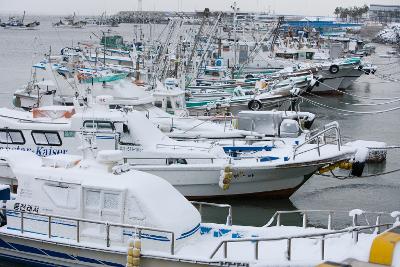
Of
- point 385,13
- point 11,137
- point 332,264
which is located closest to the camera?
point 332,264

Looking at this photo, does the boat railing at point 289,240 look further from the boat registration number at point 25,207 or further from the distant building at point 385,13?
the distant building at point 385,13

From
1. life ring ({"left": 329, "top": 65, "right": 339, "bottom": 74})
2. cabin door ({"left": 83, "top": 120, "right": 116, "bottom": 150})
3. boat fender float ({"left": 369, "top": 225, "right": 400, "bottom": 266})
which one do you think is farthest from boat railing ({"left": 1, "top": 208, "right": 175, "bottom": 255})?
life ring ({"left": 329, "top": 65, "right": 339, "bottom": 74})

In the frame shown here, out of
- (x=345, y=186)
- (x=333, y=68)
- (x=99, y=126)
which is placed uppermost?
(x=99, y=126)

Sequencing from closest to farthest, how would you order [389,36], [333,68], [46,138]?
1. [46,138]
2. [333,68]
3. [389,36]

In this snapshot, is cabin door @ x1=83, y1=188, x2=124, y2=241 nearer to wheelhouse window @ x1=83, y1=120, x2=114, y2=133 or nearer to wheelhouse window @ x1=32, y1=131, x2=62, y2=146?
wheelhouse window @ x1=83, y1=120, x2=114, y2=133

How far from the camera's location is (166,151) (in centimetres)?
1989

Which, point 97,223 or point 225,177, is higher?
point 97,223

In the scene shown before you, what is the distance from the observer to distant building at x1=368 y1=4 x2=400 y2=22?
176 metres

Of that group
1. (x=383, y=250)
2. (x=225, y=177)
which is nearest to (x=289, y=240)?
(x=383, y=250)

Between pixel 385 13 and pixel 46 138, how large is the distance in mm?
171548

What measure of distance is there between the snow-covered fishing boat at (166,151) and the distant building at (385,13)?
533 feet

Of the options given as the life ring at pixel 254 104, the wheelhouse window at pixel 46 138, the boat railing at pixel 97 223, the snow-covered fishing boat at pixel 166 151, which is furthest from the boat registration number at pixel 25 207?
the life ring at pixel 254 104

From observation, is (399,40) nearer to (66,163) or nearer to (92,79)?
(92,79)

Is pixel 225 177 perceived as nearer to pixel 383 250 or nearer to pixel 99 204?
pixel 99 204
